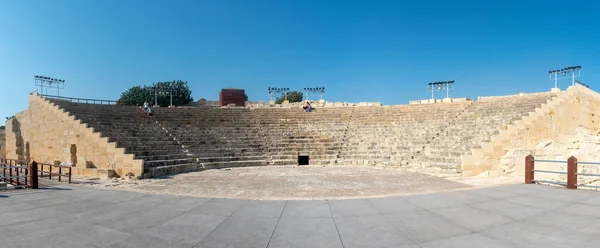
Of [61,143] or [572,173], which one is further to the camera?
[61,143]

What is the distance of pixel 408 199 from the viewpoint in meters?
7.86

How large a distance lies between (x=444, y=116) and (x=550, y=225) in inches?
775

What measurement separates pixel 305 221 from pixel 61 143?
19.6 m

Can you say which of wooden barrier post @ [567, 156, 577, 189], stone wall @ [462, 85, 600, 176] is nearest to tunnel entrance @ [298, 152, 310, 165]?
stone wall @ [462, 85, 600, 176]

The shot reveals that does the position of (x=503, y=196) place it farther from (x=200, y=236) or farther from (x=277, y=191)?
(x=200, y=236)

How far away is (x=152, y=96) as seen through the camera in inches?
2360

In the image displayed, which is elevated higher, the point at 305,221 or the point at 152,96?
the point at 152,96

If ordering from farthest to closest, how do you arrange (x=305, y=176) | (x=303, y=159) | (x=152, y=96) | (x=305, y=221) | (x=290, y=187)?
(x=152, y=96), (x=303, y=159), (x=305, y=176), (x=290, y=187), (x=305, y=221)

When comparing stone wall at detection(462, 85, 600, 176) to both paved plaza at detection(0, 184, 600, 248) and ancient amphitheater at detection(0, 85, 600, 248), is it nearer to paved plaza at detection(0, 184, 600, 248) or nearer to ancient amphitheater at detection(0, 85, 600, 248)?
ancient amphitheater at detection(0, 85, 600, 248)

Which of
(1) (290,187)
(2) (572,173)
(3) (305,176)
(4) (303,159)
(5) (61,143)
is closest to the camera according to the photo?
(2) (572,173)

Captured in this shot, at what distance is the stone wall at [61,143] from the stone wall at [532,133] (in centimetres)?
1684

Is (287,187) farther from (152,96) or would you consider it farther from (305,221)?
(152,96)

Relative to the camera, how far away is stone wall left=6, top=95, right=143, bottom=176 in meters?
14.1

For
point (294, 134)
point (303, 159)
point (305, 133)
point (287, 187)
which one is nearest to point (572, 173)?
point (287, 187)
